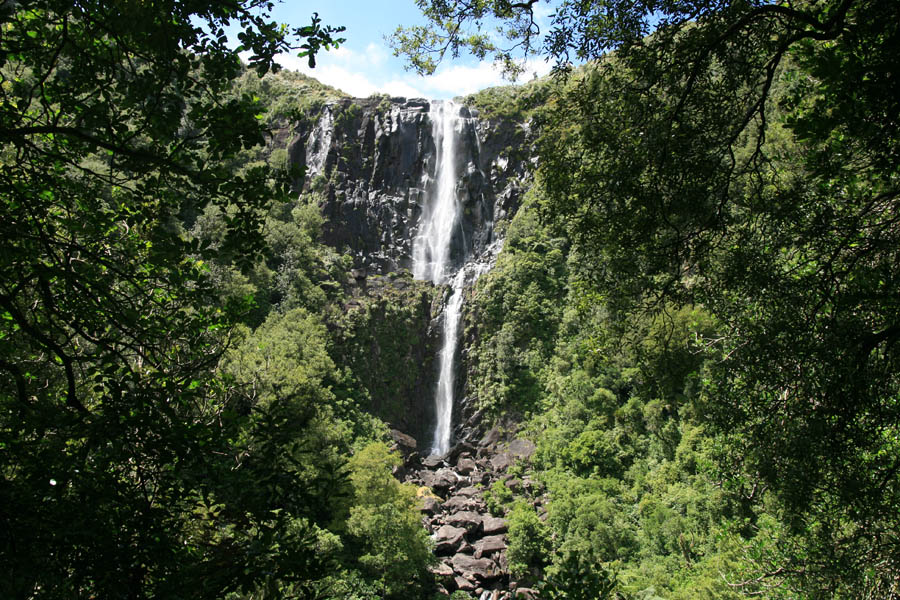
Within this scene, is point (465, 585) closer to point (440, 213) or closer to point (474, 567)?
point (474, 567)

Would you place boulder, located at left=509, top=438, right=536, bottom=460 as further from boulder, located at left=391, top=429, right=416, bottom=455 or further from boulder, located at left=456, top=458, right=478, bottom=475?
boulder, located at left=391, top=429, right=416, bottom=455

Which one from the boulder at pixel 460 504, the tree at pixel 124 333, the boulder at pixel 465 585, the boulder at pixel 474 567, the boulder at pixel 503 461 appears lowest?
the boulder at pixel 465 585

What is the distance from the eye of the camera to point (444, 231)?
39188 millimetres

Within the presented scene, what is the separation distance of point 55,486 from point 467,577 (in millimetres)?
18125

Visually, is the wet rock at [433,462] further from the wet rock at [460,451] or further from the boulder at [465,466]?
the boulder at [465,466]

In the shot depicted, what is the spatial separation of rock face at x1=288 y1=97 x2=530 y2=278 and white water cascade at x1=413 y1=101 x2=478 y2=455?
543mm

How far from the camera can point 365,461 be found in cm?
1928

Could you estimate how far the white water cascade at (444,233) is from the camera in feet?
113

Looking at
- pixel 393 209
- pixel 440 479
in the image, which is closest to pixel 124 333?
pixel 440 479

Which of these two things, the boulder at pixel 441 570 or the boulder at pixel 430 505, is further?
the boulder at pixel 430 505

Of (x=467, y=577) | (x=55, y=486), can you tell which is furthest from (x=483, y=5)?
(x=467, y=577)

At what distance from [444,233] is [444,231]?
17cm

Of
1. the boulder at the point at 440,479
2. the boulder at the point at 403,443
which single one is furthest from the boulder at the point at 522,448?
the boulder at the point at 403,443

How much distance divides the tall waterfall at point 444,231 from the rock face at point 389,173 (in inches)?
22.1
